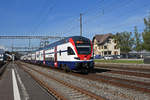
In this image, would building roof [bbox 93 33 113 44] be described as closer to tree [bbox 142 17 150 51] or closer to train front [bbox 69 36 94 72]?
tree [bbox 142 17 150 51]

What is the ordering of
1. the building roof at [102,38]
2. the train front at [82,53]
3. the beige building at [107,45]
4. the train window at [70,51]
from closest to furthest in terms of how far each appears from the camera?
1. the train front at [82,53]
2. the train window at [70,51]
3. the building roof at [102,38]
4. the beige building at [107,45]

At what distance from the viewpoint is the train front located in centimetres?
1662

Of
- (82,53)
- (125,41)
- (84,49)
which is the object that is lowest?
(82,53)

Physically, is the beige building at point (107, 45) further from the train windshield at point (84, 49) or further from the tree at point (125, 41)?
the train windshield at point (84, 49)

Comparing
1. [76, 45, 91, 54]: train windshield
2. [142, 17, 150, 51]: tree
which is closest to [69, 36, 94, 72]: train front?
[76, 45, 91, 54]: train windshield

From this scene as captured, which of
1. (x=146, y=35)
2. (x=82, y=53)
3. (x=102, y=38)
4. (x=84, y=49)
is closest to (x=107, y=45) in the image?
(x=102, y=38)

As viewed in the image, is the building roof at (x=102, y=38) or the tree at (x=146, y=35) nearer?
the tree at (x=146, y=35)

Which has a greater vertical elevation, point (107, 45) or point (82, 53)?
point (107, 45)

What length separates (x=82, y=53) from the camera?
16.9m

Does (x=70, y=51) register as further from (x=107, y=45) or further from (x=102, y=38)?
(x=102, y=38)

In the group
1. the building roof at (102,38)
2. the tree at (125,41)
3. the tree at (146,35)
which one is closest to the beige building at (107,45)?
the building roof at (102,38)

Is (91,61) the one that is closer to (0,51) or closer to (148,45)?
(148,45)

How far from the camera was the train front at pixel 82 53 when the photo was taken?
16.6 metres

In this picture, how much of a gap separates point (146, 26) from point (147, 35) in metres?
2.39
